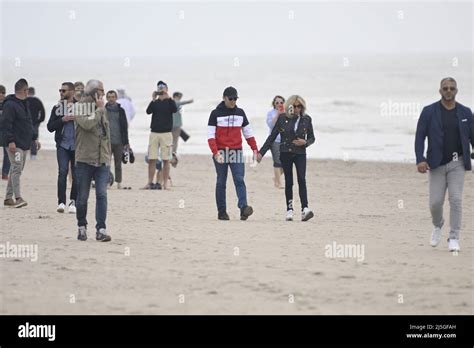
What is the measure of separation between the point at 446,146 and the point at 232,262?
2.51 meters

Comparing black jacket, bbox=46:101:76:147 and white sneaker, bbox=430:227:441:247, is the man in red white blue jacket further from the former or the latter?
white sneaker, bbox=430:227:441:247

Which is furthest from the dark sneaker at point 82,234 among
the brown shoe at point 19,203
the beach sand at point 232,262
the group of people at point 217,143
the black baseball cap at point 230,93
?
the brown shoe at point 19,203

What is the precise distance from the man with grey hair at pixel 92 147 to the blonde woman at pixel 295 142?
289 cm

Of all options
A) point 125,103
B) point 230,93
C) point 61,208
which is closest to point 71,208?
point 61,208

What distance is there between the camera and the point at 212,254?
448 inches

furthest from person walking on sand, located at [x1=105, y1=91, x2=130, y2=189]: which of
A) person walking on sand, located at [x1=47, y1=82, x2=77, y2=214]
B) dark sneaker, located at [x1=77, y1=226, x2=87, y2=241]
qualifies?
dark sneaker, located at [x1=77, y1=226, x2=87, y2=241]

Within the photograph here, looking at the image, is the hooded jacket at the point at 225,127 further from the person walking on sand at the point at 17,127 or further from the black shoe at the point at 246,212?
the person walking on sand at the point at 17,127

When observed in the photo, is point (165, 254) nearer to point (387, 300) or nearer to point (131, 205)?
point (387, 300)

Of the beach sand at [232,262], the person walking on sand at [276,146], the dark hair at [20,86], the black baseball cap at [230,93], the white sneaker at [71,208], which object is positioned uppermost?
the dark hair at [20,86]

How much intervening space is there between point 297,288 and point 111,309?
173 centimetres

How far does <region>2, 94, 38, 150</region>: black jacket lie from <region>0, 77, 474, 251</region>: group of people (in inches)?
0.5

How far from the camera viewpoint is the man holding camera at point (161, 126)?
18.8 m

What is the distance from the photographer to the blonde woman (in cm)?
1441
